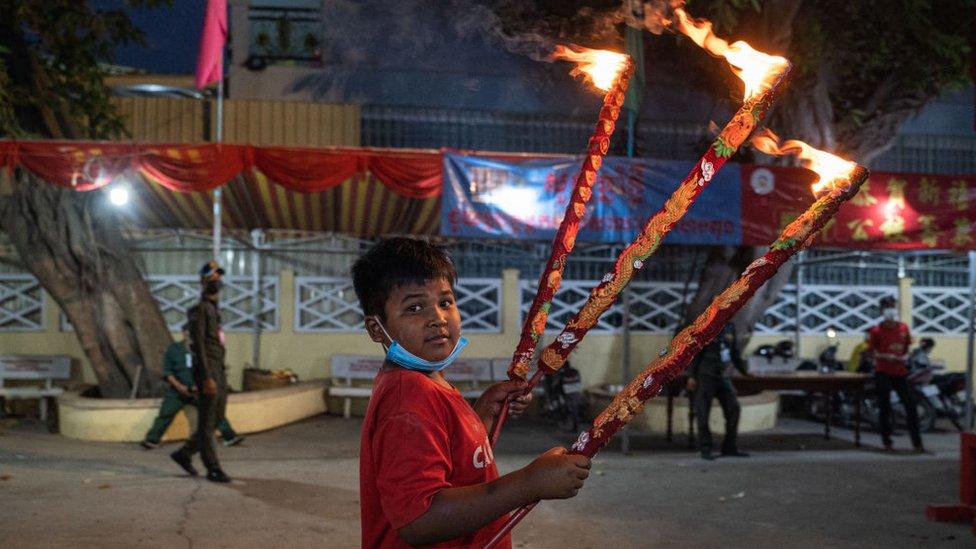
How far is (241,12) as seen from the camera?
13.1 m

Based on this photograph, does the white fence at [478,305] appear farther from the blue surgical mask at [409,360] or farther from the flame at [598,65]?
the blue surgical mask at [409,360]

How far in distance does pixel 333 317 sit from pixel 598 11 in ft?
28.7

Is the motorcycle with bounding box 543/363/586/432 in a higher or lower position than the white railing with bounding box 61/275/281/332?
lower

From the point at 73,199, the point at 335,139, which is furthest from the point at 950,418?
the point at 73,199

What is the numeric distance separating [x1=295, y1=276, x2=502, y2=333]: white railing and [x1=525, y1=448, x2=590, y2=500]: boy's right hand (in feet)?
33.5

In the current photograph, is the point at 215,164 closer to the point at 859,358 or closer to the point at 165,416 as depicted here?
Answer: the point at 165,416

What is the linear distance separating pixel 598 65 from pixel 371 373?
9.40 m

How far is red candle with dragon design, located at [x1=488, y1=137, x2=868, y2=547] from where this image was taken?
1.92 metres

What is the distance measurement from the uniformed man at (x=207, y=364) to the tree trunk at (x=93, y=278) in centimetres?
348

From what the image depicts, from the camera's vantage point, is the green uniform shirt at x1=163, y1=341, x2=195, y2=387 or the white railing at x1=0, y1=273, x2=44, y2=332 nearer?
the green uniform shirt at x1=163, y1=341, x2=195, y2=387

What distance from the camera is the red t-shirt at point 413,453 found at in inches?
70.4

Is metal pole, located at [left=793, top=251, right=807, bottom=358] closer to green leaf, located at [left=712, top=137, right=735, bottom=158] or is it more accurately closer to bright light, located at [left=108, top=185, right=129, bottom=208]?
bright light, located at [left=108, top=185, right=129, bottom=208]

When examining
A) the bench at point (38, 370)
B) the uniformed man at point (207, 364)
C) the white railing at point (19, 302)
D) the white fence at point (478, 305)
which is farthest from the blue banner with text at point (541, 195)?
the white railing at point (19, 302)

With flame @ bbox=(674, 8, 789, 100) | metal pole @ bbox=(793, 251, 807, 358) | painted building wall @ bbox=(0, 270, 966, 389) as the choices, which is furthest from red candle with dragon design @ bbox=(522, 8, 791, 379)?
metal pole @ bbox=(793, 251, 807, 358)
